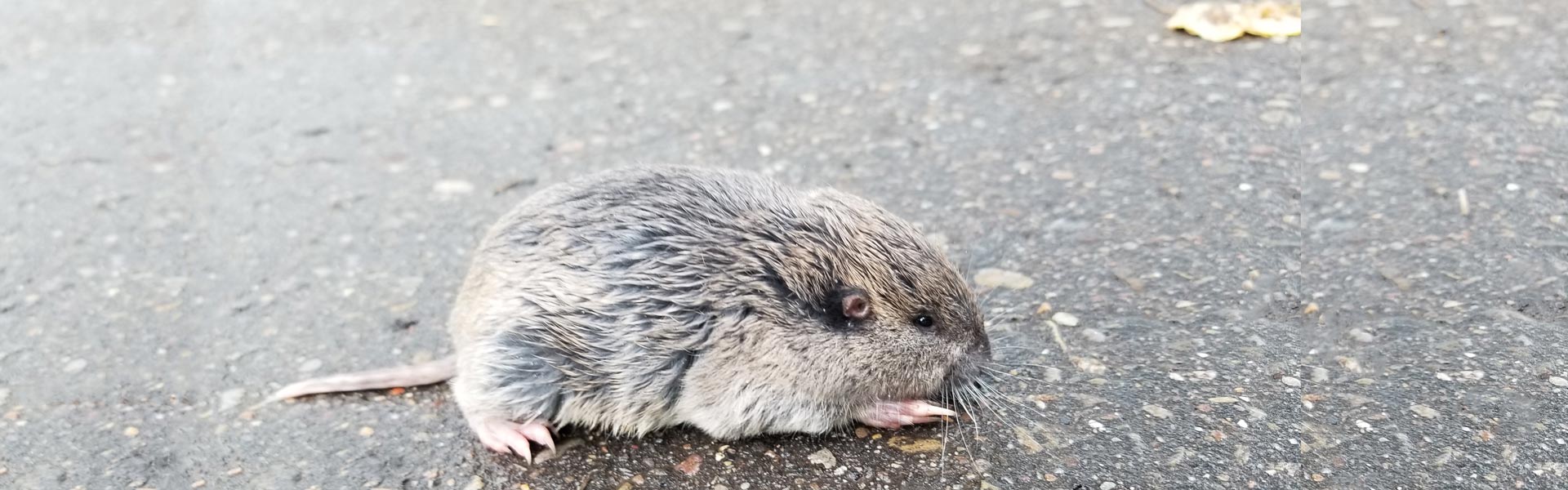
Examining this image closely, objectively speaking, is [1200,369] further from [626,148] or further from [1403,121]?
[626,148]

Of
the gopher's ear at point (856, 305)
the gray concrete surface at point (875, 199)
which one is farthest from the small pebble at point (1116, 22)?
the gopher's ear at point (856, 305)

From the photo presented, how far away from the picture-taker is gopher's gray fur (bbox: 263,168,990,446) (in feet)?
10.8

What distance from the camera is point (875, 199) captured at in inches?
192

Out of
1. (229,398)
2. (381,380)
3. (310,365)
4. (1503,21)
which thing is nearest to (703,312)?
(381,380)

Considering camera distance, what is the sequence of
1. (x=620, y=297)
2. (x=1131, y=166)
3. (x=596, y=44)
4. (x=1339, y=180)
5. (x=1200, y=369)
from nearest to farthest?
(x=620, y=297)
(x=1200, y=369)
(x=1339, y=180)
(x=1131, y=166)
(x=596, y=44)

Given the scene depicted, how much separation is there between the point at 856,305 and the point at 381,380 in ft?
4.82

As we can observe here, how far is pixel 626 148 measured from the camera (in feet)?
18.1

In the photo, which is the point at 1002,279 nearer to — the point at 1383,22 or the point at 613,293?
the point at 613,293

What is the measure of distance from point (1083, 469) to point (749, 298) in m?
0.97

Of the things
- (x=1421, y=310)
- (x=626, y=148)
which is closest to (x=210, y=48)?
(x=626, y=148)

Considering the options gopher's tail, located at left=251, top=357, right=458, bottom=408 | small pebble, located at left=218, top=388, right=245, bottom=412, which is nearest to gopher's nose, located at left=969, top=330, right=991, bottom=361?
gopher's tail, located at left=251, top=357, right=458, bottom=408

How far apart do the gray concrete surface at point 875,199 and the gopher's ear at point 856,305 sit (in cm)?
37

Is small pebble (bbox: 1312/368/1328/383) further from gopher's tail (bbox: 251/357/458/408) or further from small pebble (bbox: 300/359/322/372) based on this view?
small pebble (bbox: 300/359/322/372)

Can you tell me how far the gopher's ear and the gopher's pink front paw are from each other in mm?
278
